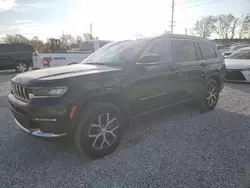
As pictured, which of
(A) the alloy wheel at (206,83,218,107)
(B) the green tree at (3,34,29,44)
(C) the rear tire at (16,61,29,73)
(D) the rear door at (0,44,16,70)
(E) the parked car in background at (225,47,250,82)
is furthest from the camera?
(B) the green tree at (3,34,29,44)

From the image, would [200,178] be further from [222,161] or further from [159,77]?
[159,77]

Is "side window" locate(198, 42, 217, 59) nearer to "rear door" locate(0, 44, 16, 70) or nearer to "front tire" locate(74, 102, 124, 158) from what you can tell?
"front tire" locate(74, 102, 124, 158)

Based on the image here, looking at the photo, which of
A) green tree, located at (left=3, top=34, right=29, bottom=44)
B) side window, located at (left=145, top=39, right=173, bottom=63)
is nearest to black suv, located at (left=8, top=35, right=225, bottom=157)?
side window, located at (left=145, top=39, right=173, bottom=63)

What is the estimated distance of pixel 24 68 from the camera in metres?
13.7

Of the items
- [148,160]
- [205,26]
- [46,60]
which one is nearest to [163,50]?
[148,160]

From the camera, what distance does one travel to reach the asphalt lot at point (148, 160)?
7.93 feet

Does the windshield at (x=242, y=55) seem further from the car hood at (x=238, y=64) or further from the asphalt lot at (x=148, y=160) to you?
the asphalt lot at (x=148, y=160)

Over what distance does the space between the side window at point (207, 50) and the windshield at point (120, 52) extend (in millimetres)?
1895

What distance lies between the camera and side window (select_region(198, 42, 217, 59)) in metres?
4.85

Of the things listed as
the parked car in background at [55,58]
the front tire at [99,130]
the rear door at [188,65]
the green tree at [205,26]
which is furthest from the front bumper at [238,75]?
the green tree at [205,26]

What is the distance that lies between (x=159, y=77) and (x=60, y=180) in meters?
2.25

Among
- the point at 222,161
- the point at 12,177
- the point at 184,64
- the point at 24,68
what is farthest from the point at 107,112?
the point at 24,68

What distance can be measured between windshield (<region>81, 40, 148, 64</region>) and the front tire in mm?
929

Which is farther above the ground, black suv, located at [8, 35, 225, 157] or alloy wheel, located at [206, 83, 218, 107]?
black suv, located at [8, 35, 225, 157]
